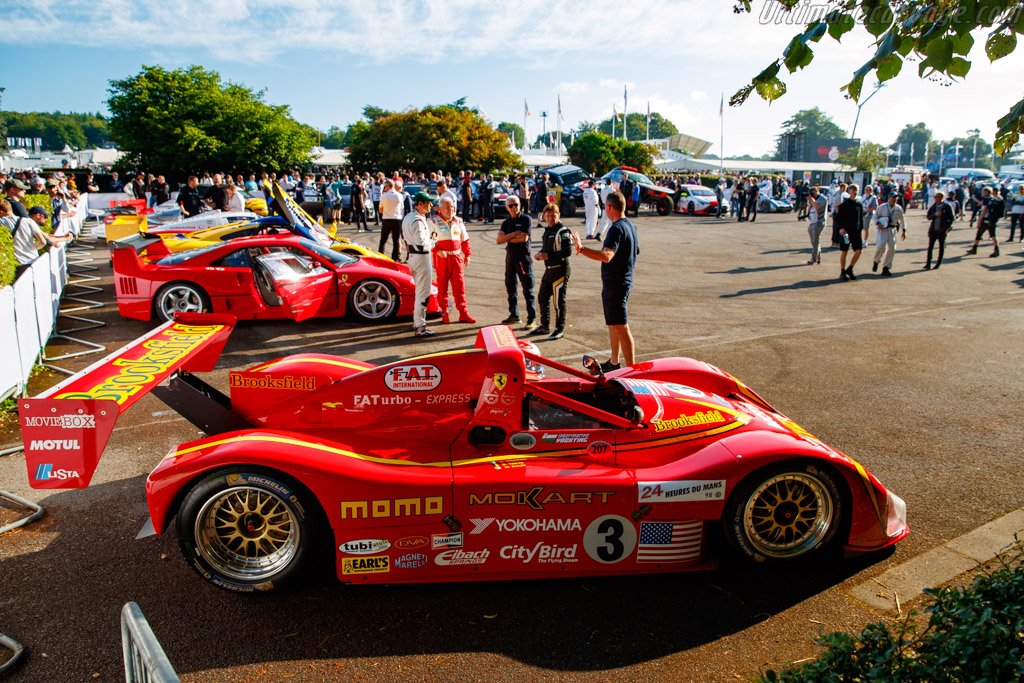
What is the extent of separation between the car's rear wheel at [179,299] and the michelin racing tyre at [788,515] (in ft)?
25.7

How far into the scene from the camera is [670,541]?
4027mm

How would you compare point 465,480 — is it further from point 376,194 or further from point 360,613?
point 376,194

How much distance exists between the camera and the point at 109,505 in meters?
4.93

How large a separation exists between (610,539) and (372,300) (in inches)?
268

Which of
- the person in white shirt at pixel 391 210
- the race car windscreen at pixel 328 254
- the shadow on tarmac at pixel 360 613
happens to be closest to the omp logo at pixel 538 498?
the shadow on tarmac at pixel 360 613

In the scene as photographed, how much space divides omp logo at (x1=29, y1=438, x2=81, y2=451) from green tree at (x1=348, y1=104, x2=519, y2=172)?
3622 cm

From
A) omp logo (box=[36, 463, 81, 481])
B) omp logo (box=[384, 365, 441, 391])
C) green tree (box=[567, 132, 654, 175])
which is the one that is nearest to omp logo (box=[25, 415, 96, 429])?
omp logo (box=[36, 463, 81, 481])

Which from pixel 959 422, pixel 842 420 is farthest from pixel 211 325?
pixel 959 422

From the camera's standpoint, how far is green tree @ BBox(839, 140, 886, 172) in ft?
251

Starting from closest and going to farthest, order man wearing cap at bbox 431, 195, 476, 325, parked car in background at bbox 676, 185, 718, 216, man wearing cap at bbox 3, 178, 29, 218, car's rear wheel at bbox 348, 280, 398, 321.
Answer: man wearing cap at bbox 431, 195, 476, 325 → car's rear wheel at bbox 348, 280, 398, 321 → man wearing cap at bbox 3, 178, 29, 218 → parked car in background at bbox 676, 185, 718, 216

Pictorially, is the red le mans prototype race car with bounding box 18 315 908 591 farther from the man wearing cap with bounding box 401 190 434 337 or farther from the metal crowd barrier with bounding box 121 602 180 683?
the man wearing cap with bounding box 401 190 434 337

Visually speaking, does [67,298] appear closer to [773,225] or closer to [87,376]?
[87,376]

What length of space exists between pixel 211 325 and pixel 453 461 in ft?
7.12

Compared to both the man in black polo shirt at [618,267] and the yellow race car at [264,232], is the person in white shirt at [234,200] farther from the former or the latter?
the man in black polo shirt at [618,267]
